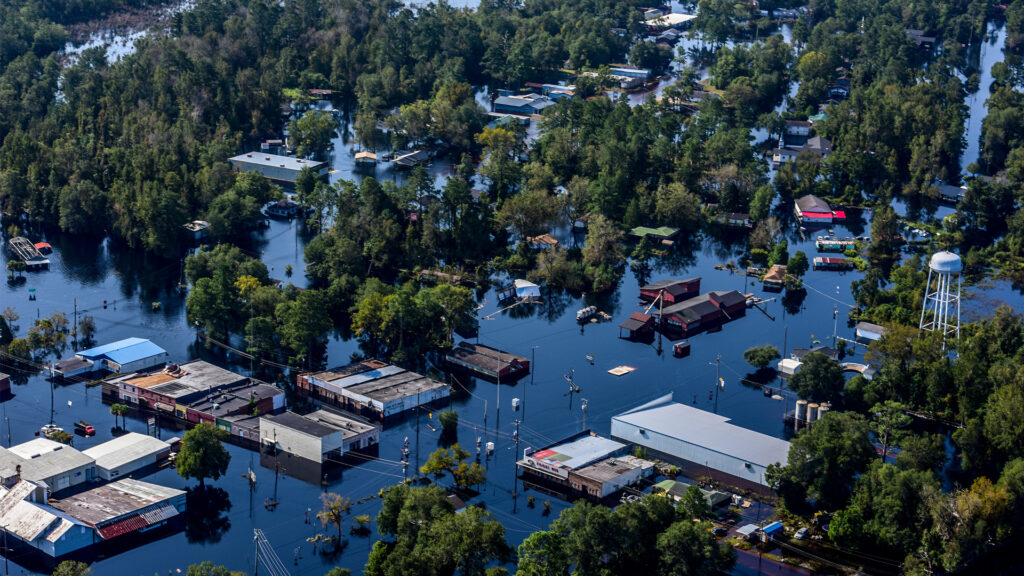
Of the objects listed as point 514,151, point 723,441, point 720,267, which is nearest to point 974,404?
point 723,441

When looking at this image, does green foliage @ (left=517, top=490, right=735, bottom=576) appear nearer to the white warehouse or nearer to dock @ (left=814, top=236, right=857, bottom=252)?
the white warehouse

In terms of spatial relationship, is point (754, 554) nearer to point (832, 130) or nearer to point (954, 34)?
point (832, 130)

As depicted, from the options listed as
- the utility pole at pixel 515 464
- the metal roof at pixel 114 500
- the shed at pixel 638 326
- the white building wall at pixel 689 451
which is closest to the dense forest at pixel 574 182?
the white building wall at pixel 689 451

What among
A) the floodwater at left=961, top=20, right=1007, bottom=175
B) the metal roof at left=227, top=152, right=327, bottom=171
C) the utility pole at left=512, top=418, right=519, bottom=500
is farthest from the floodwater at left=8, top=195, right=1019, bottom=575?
the floodwater at left=961, top=20, right=1007, bottom=175

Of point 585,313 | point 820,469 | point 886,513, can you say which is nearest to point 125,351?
point 585,313

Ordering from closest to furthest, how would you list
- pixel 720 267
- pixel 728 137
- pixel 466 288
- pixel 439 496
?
pixel 439 496, pixel 466 288, pixel 720 267, pixel 728 137
